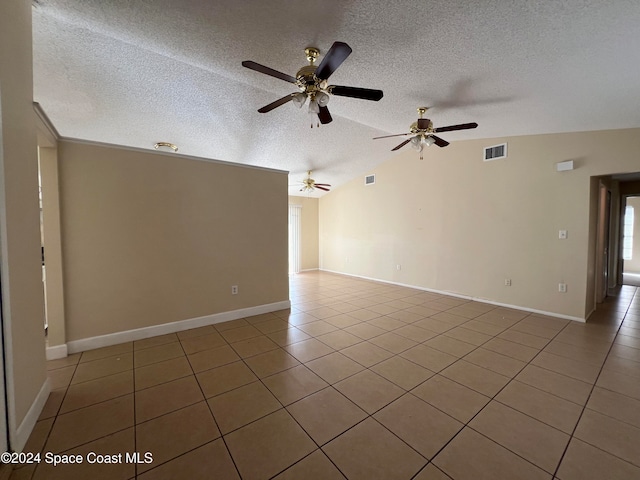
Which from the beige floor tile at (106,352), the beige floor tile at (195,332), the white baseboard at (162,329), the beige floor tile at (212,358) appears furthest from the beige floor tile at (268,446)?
the white baseboard at (162,329)

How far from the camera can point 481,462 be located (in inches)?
55.6

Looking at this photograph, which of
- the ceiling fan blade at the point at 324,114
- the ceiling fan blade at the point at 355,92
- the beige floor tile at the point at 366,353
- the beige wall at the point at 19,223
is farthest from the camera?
the ceiling fan blade at the point at 324,114

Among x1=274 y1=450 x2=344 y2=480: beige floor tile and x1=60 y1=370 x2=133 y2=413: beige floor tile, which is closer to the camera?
x1=274 y1=450 x2=344 y2=480: beige floor tile

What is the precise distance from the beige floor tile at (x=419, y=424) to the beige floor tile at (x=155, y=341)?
253 cm

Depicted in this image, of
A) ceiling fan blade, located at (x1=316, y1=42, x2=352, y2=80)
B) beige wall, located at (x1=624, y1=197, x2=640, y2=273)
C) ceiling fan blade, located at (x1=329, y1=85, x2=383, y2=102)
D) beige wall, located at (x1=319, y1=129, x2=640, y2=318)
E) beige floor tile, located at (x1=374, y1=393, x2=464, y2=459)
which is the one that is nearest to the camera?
beige floor tile, located at (x1=374, y1=393, x2=464, y2=459)

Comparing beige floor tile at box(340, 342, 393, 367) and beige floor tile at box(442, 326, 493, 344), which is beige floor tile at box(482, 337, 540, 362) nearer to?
beige floor tile at box(442, 326, 493, 344)

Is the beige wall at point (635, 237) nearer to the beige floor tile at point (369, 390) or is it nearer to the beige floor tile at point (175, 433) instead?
the beige floor tile at point (369, 390)

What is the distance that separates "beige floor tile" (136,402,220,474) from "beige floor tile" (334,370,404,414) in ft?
3.28

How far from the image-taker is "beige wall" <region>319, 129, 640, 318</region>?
3549 mm

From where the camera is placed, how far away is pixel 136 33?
228 cm

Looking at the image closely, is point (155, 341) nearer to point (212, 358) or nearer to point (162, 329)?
point (162, 329)

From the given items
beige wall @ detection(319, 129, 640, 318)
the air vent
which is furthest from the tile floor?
the air vent

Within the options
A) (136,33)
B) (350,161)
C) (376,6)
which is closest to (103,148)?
(136,33)

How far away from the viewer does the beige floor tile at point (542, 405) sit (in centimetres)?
172
